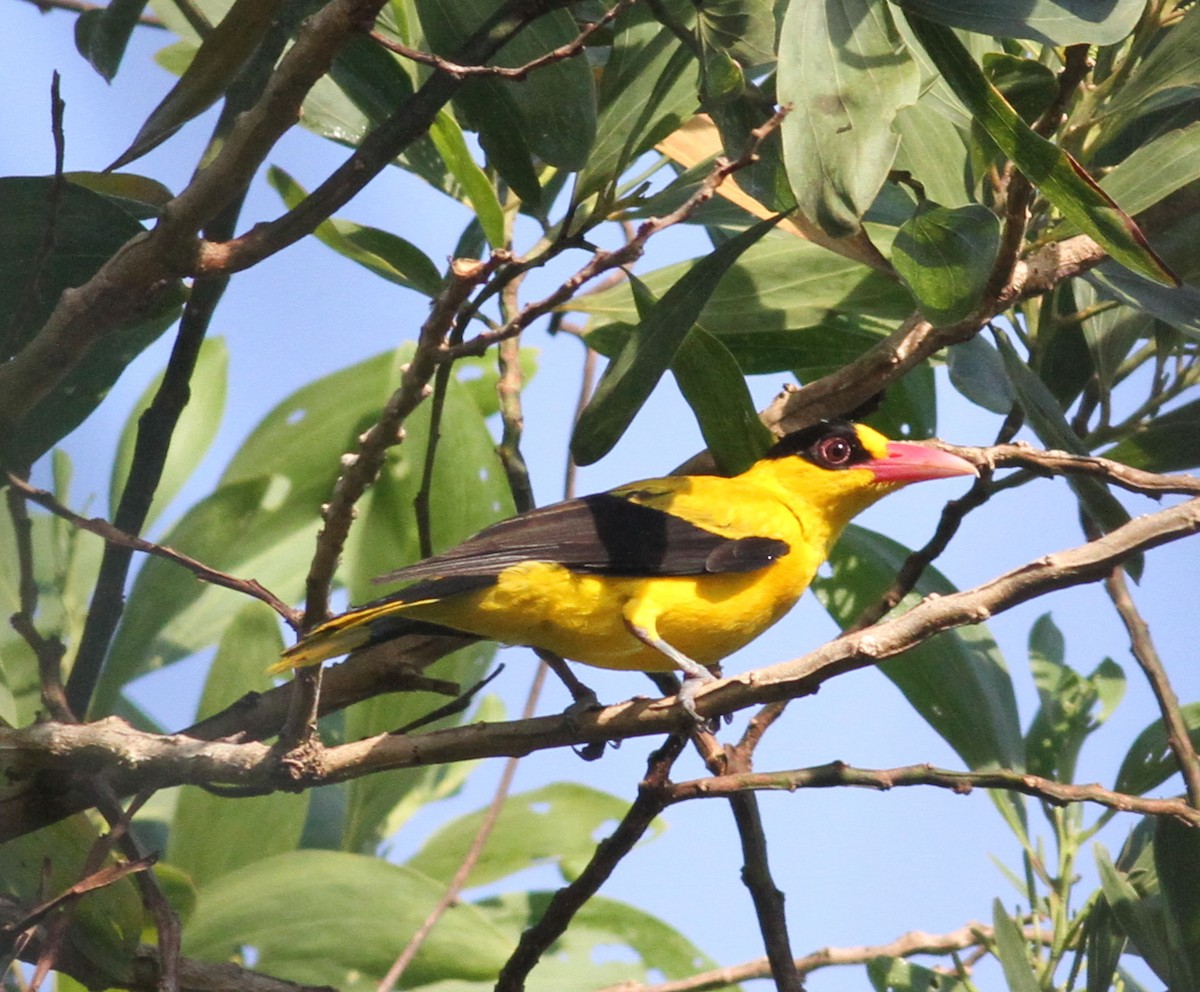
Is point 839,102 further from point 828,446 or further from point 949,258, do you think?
point 828,446

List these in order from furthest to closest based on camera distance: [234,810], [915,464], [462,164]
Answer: [915,464] < [234,810] < [462,164]

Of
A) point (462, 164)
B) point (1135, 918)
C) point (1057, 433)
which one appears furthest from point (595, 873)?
point (462, 164)

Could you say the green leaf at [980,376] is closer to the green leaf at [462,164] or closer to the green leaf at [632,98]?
the green leaf at [632,98]

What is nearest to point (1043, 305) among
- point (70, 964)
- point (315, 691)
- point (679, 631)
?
point (679, 631)

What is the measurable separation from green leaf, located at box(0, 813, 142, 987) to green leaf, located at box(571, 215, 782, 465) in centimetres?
118

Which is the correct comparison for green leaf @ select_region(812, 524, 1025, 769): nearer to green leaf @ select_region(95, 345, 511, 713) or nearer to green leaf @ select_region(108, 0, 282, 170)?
green leaf @ select_region(95, 345, 511, 713)

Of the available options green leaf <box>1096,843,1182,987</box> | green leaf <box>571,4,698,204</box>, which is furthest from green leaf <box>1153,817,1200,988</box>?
green leaf <box>571,4,698,204</box>

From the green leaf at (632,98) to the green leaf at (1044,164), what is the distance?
64 centimetres

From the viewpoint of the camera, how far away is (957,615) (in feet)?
5.69

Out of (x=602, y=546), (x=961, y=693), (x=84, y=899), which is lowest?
(x=84, y=899)

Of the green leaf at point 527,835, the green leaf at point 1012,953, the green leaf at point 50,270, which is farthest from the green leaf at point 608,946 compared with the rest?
the green leaf at point 50,270

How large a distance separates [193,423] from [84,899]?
1.57 meters

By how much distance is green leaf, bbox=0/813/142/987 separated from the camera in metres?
2.30

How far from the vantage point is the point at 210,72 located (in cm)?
209
